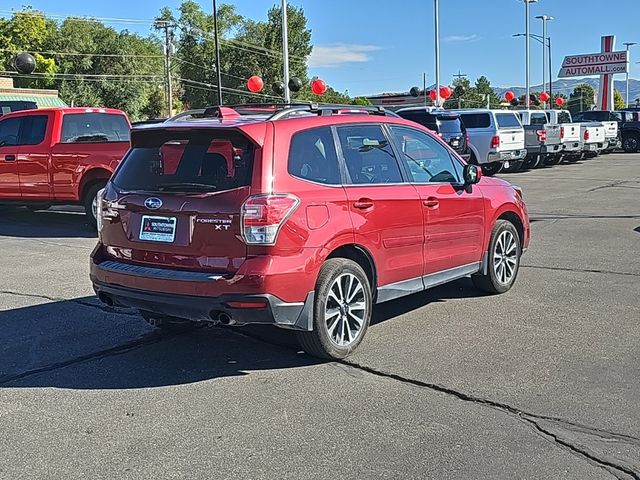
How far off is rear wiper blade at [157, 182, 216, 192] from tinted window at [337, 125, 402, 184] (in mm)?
1125

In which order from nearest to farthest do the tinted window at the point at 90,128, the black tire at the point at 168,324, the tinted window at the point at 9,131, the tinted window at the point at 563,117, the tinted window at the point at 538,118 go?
the black tire at the point at 168,324, the tinted window at the point at 90,128, the tinted window at the point at 9,131, the tinted window at the point at 538,118, the tinted window at the point at 563,117

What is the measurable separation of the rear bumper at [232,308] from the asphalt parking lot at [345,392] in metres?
0.43

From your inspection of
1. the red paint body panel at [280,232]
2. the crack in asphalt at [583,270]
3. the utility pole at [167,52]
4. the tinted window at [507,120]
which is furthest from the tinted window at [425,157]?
the utility pole at [167,52]

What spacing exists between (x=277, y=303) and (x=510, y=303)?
2988 millimetres

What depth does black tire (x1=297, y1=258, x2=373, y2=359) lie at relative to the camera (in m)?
5.25

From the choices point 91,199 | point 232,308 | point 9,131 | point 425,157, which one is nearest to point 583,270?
point 425,157

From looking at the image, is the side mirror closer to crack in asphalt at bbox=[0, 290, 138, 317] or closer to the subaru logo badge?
the subaru logo badge

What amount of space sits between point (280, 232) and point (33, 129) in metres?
9.20

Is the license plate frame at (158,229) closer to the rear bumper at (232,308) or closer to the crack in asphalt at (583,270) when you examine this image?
the rear bumper at (232,308)

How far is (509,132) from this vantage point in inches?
891

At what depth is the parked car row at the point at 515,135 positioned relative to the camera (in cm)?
2006

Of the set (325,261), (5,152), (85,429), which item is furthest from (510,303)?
(5,152)

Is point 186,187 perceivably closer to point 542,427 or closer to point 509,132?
point 542,427

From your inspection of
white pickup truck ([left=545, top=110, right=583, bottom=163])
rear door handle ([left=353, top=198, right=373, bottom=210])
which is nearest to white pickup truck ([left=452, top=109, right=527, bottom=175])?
white pickup truck ([left=545, top=110, right=583, bottom=163])
